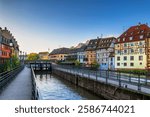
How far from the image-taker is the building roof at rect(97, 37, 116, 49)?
46.8 m

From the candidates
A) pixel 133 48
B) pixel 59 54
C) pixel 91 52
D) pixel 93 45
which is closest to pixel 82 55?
pixel 91 52

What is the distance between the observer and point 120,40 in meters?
40.8

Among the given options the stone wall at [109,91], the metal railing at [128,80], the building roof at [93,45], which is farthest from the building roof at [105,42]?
the stone wall at [109,91]

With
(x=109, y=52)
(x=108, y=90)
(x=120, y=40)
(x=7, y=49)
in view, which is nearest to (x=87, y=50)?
(x=109, y=52)

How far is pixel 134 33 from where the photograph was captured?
1518 inches

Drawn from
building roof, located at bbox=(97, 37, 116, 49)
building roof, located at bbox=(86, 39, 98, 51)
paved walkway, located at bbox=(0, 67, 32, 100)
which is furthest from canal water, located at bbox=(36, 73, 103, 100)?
building roof, located at bbox=(86, 39, 98, 51)

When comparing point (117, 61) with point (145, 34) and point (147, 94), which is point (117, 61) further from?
point (147, 94)

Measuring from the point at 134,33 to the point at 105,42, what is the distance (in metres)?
10.9

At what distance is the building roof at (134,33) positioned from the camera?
36.4 meters

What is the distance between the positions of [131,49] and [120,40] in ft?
12.5

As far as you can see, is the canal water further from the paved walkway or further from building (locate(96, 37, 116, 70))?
building (locate(96, 37, 116, 70))

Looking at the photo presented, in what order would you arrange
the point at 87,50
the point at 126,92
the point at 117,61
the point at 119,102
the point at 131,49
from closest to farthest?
the point at 119,102 → the point at 126,92 → the point at 131,49 → the point at 117,61 → the point at 87,50

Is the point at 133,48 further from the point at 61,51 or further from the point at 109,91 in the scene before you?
the point at 61,51

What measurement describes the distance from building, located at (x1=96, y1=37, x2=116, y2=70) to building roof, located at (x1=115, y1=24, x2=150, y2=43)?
4698mm
